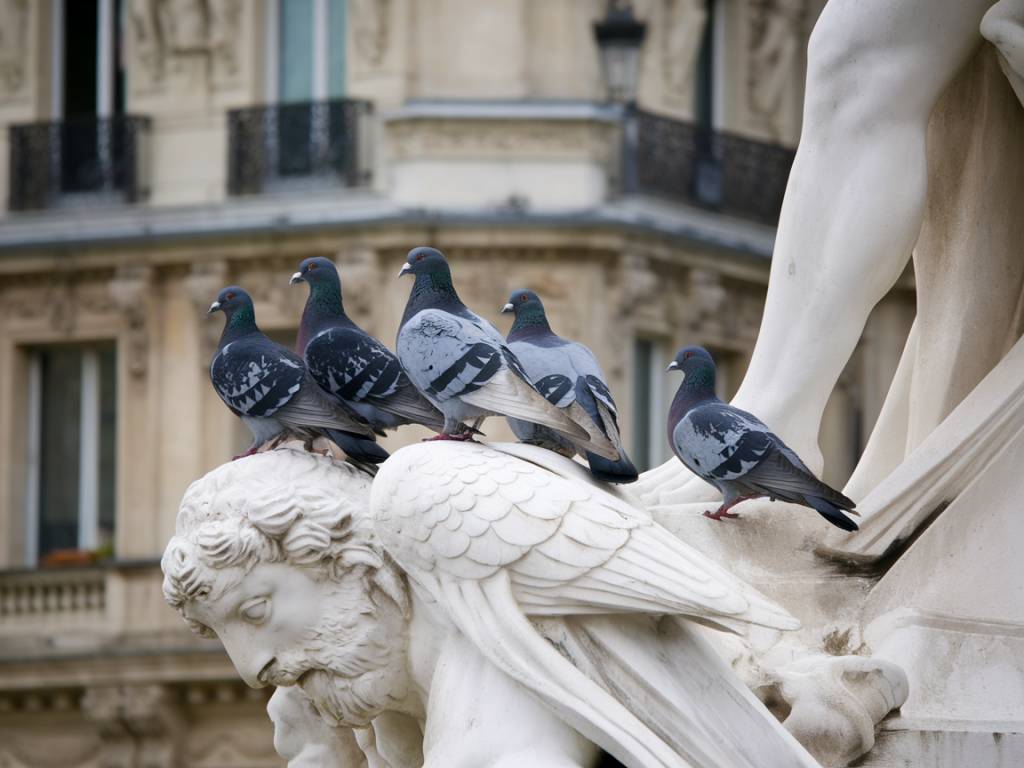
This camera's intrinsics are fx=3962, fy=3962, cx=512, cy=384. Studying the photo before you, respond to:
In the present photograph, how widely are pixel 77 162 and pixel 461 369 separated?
24.7m

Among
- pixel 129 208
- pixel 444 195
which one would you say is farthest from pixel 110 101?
pixel 444 195

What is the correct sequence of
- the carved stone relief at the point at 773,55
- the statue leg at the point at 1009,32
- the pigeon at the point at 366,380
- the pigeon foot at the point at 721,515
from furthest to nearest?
the carved stone relief at the point at 773,55 < the statue leg at the point at 1009,32 < the pigeon foot at the point at 721,515 < the pigeon at the point at 366,380

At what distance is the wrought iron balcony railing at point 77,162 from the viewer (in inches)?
1169

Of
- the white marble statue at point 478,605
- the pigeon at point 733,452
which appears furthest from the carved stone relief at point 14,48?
the white marble statue at point 478,605

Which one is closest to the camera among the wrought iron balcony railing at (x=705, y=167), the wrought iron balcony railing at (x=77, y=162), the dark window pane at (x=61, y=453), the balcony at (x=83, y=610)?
the balcony at (x=83, y=610)

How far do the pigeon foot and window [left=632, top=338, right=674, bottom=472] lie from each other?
2226 cm

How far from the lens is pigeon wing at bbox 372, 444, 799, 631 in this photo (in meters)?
5.24

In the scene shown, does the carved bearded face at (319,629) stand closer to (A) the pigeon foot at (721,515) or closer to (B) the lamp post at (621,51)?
(A) the pigeon foot at (721,515)

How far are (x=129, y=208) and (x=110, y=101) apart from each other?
0.89 meters

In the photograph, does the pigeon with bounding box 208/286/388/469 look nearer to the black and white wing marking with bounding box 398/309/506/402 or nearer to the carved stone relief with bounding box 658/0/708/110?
the black and white wing marking with bounding box 398/309/506/402

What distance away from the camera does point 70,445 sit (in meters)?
30.4

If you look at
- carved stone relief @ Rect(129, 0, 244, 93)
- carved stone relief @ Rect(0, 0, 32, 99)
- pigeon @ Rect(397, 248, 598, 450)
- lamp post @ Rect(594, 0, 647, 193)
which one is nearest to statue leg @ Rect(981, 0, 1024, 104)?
pigeon @ Rect(397, 248, 598, 450)

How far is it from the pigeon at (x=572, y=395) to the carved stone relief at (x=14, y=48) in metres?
24.3

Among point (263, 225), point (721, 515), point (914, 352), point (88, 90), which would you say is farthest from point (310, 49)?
point (721, 515)
